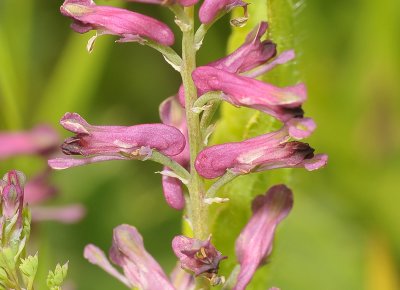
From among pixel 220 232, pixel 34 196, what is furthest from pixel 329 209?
pixel 220 232

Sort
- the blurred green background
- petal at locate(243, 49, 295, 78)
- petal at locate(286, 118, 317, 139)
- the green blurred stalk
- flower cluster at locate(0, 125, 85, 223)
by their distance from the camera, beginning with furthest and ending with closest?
the blurred green background
the green blurred stalk
flower cluster at locate(0, 125, 85, 223)
petal at locate(243, 49, 295, 78)
petal at locate(286, 118, 317, 139)

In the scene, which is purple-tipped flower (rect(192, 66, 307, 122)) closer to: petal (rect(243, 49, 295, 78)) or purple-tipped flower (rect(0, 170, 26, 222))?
petal (rect(243, 49, 295, 78))

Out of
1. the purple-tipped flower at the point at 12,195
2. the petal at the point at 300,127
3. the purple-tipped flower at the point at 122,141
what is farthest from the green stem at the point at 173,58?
the purple-tipped flower at the point at 12,195

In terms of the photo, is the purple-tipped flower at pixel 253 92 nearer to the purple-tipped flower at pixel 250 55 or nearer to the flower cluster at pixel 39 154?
the purple-tipped flower at pixel 250 55

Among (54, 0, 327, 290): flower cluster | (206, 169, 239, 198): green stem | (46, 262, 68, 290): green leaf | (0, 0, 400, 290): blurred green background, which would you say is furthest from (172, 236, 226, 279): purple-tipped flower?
(0, 0, 400, 290): blurred green background

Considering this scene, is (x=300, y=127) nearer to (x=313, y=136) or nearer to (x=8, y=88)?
(x=8, y=88)

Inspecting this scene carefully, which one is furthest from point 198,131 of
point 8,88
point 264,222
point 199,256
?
point 8,88

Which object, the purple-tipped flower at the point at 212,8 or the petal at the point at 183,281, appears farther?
the petal at the point at 183,281
